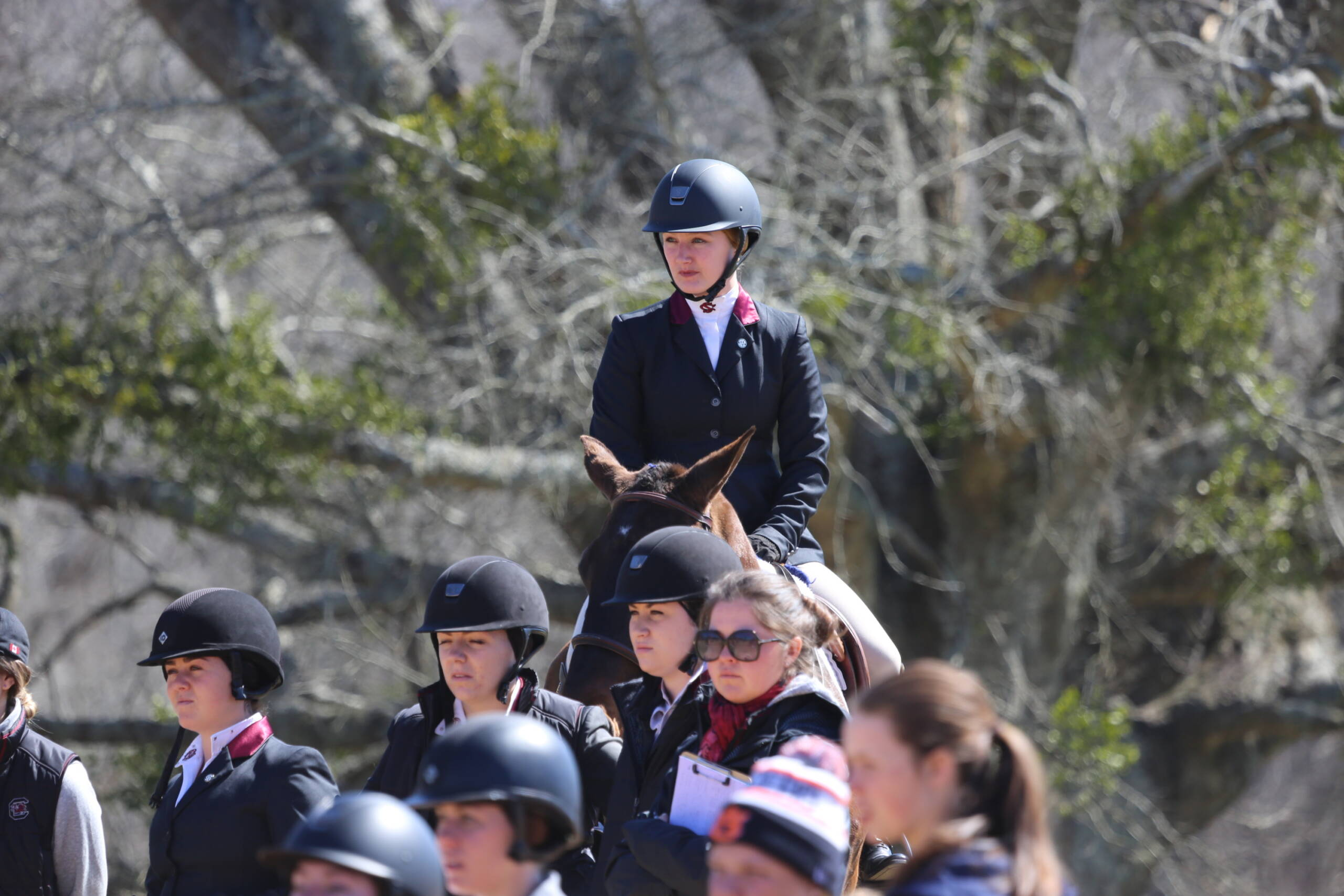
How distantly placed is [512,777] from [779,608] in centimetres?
102

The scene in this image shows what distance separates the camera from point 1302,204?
10.9 metres

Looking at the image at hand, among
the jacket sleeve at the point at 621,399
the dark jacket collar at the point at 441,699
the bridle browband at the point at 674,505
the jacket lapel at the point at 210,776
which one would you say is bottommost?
the jacket lapel at the point at 210,776

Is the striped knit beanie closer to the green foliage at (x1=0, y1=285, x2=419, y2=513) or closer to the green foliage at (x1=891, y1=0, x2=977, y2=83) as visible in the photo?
the green foliage at (x1=0, y1=285, x2=419, y2=513)

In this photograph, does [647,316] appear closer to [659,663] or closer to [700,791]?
[659,663]

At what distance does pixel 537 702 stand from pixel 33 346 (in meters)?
7.62

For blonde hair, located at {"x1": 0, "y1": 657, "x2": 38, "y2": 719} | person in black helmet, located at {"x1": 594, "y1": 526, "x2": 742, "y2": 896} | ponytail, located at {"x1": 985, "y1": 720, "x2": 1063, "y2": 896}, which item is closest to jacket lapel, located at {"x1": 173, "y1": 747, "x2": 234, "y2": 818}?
blonde hair, located at {"x1": 0, "y1": 657, "x2": 38, "y2": 719}

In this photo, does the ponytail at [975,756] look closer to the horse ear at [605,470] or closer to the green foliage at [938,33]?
the horse ear at [605,470]

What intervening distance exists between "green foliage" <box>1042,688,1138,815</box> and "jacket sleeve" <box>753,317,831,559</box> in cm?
663

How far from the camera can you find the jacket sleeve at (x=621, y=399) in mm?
4871

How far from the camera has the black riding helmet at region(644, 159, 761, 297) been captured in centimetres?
471

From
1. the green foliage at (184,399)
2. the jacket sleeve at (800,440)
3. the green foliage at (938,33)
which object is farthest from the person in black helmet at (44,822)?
the green foliage at (938,33)

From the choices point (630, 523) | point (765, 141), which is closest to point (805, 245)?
point (765, 141)

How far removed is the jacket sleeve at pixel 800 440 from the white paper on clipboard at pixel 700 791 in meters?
1.39

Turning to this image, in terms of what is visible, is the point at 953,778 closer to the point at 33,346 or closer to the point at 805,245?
the point at 805,245
